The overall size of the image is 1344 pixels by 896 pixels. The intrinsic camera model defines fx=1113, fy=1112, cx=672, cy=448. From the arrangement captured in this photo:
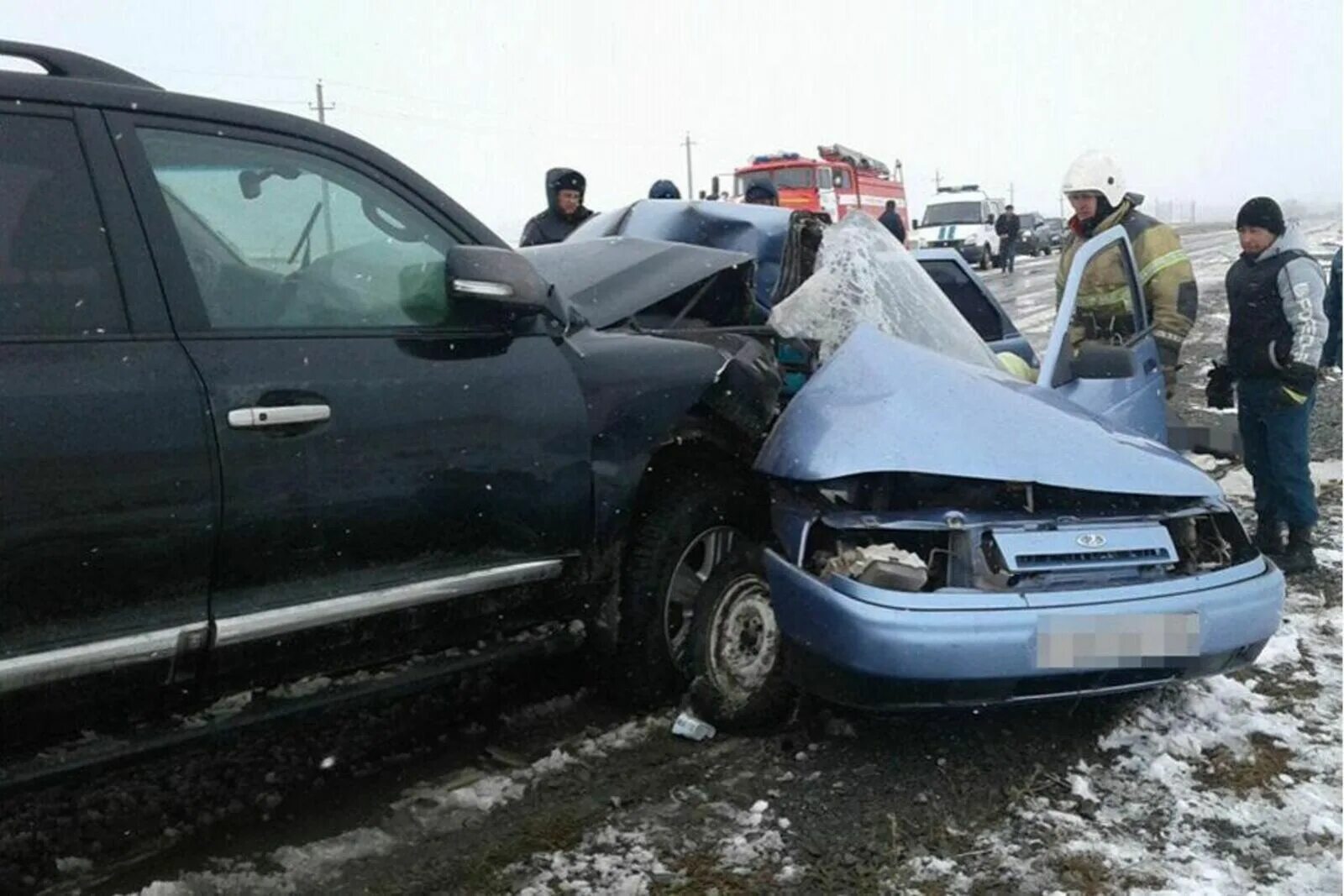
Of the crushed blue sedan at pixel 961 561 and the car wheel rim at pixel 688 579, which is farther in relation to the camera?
the car wheel rim at pixel 688 579

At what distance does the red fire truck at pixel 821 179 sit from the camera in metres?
25.5

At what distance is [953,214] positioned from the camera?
3189 centimetres

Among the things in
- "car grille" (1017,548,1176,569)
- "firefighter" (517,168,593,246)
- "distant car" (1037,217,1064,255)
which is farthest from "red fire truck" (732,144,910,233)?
"car grille" (1017,548,1176,569)

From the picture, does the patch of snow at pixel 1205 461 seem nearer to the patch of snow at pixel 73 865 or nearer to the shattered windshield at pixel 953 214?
the patch of snow at pixel 73 865

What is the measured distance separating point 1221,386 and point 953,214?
1083 inches

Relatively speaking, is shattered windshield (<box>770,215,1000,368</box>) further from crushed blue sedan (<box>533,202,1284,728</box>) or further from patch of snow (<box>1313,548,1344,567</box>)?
patch of snow (<box>1313,548,1344,567</box>)

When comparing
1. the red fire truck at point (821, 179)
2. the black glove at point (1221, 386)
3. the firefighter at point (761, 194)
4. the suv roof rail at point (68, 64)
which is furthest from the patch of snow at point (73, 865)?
the red fire truck at point (821, 179)

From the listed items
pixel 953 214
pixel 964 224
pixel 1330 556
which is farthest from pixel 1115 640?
pixel 953 214

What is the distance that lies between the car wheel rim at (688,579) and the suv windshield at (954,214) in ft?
96.8

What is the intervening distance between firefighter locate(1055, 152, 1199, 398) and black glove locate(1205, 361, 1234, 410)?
0.72 ft

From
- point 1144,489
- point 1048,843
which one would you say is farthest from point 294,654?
point 1144,489

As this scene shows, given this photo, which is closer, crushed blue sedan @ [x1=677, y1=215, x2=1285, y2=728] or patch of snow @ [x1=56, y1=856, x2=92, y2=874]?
patch of snow @ [x1=56, y1=856, x2=92, y2=874]

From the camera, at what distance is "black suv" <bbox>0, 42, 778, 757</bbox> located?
2.31 meters

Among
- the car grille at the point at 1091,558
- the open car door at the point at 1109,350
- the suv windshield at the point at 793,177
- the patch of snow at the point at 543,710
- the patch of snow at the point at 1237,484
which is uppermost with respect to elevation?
the suv windshield at the point at 793,177
